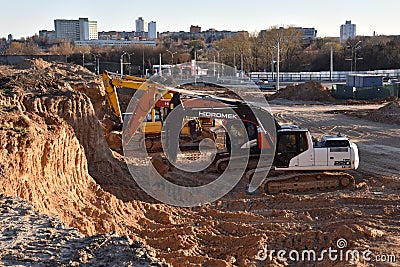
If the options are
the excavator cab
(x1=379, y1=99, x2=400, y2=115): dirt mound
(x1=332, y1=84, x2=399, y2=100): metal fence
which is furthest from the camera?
(x1=332, y1=84, x2=399, y2=100): metal fence

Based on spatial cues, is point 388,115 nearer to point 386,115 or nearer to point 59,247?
point 386,115

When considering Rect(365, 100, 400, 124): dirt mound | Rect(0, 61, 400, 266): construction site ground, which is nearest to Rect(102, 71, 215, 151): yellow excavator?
Rect(0, 61, 400, 266): construction site ground

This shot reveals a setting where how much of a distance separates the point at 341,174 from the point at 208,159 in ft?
17.8

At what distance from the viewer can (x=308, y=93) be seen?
46125 millimetres

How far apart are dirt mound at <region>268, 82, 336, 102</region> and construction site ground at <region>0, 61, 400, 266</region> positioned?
2782 cm

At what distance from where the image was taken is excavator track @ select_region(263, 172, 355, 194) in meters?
15.5

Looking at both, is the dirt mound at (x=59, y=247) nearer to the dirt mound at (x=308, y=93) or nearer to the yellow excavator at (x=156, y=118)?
the yellow excavator at (x=156, y=118)

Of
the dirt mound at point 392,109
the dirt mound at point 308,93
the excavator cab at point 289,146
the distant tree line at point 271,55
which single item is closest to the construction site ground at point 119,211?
the excavator cab at point 289,146

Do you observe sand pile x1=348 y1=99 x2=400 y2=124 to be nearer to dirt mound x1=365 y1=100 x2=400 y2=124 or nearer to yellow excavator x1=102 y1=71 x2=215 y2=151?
dirt mound x1=365 y1=100 x2=400 y2=124

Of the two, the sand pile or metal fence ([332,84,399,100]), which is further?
metal fence ([332,84,399,100])

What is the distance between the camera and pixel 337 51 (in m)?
84.6

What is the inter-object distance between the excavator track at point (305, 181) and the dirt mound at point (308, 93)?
98.1 feet

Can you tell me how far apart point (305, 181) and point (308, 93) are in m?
31.5

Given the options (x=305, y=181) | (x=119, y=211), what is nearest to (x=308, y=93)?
(x=305, y=181)
